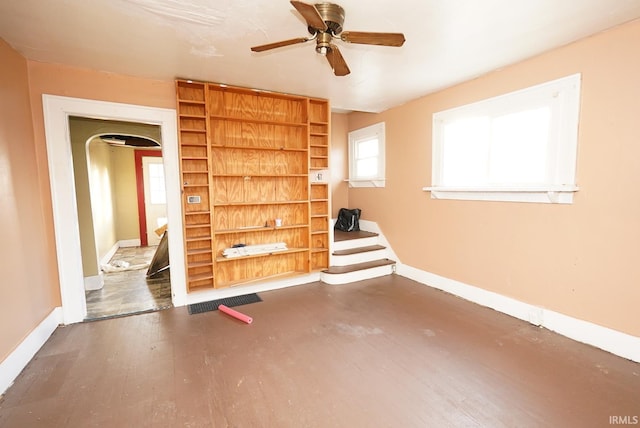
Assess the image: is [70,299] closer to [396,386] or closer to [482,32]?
[396,386]

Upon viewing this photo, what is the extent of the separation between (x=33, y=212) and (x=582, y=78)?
16.0ft

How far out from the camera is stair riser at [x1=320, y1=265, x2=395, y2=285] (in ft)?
12.9

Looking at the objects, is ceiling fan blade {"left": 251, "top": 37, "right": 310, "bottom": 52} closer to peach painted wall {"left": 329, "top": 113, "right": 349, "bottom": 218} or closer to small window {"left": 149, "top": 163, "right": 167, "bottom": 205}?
peach painted wall {"left": 329, "top": 113, "right": 349, "bottom": 218}

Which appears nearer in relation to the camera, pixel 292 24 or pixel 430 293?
pixel 292 24

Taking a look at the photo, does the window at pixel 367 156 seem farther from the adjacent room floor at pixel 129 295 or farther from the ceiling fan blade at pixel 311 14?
the adjacent room floor at pixel 129 295

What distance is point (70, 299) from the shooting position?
284cm

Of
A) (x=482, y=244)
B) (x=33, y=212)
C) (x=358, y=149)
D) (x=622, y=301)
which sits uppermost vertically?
(x=358, y=149)

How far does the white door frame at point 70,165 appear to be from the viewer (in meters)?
2.68

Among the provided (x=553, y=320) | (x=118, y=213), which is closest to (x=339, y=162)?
(x=553, y=320)

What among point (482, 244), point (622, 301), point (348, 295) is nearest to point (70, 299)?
point (348, 295)

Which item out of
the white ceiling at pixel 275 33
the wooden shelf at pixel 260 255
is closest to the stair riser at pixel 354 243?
the wooden shelf at pixel 260 255

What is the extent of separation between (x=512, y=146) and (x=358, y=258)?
247cm

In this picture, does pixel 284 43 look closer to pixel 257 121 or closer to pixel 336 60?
pixel 336 60

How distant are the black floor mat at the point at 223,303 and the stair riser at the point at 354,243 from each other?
143 cm
